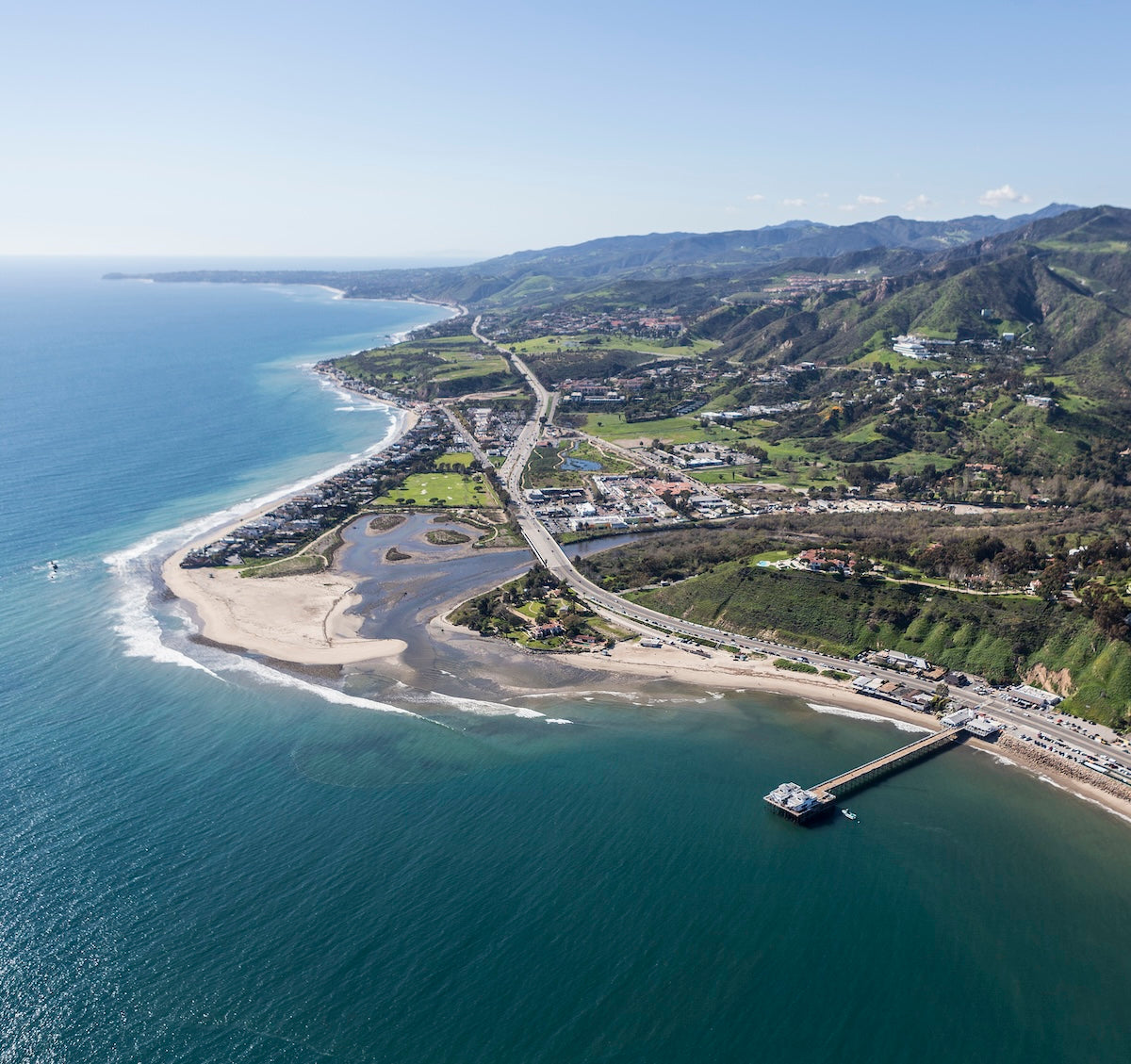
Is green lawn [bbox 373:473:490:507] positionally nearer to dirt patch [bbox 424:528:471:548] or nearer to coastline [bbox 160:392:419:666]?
dirt patch [bbox 424:528:471:548]

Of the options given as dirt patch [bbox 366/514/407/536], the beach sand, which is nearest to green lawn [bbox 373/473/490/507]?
dirt patch [bbox 366/514/407/536]

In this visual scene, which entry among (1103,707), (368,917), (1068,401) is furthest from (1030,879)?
(1068,401)

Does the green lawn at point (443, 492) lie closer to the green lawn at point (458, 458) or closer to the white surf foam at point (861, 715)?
the green lawn at point (458, 458)

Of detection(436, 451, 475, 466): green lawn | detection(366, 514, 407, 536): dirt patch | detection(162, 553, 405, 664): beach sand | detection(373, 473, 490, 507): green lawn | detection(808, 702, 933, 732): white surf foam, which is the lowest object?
detection(808, 702, 933, 732): white surf foam

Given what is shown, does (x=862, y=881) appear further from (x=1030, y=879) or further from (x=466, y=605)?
(x=466, y=605)

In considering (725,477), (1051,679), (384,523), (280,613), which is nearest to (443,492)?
(384,523)

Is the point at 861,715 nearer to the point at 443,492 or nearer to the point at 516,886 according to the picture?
the point at 516,886

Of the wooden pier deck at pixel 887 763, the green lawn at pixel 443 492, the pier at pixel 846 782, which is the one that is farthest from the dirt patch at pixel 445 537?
the wooden pier deck at pixel 887 763

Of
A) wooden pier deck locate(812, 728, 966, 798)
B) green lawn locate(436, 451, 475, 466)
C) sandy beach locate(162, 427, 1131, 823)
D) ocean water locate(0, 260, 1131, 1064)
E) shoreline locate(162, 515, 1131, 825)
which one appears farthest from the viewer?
green lawn locate(436, 451, 475, 466)
